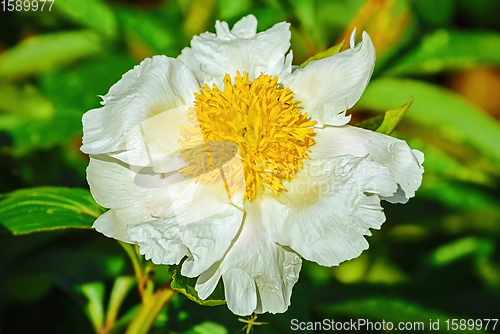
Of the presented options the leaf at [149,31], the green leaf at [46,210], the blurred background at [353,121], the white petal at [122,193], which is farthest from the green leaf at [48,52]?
the white petal at [122,193]

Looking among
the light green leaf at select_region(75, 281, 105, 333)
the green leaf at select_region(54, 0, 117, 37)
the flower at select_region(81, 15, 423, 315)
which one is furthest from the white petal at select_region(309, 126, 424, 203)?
the green leaf at select_region(54, 0, 117, 37)

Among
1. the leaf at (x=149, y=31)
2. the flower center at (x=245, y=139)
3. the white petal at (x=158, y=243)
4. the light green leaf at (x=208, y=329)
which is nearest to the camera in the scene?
the white petal at (x=158, y=243)

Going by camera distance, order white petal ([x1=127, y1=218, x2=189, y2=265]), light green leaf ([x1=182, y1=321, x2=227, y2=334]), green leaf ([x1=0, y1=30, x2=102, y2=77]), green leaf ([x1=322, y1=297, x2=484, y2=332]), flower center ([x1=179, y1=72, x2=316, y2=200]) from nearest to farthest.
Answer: white petal ([x1=127, y1=218, x2=189, y2=265]), flower center ([x1=179, y1=72, x2=316, y2=200]), light green leaf ([x1=182, y1=321, x2=227, y2=334]), green leaf ([x1=322, y1=297, x2=484, y2=332]), green leaf ([x1=0, y1=30, x2=102, y2=77])

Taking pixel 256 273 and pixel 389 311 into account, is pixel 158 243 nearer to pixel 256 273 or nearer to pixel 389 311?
pixel 256 273

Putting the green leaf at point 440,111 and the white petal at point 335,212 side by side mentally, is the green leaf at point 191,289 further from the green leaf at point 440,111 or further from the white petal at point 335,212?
the green leaf at point 440,111

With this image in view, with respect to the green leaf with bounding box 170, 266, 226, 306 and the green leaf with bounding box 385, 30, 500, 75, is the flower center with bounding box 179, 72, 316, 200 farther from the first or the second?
the green leaf with bounding box 385, 30, 500, 75

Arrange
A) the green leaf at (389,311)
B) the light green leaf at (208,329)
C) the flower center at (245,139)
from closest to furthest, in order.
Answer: the flower center at (245,139)
the light green leaf at (208,329)
the green leaf at (389,311)

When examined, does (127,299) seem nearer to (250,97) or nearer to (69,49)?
(250,97)
